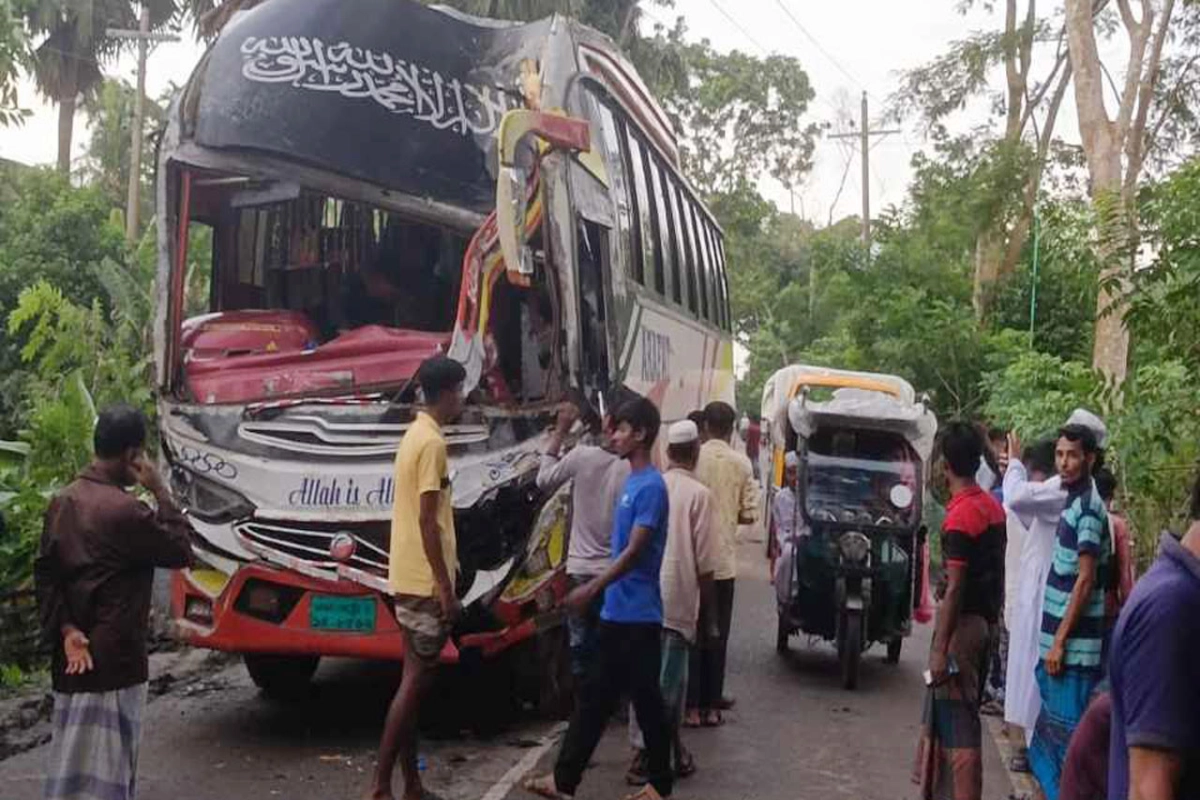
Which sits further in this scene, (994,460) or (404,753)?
(994,460)

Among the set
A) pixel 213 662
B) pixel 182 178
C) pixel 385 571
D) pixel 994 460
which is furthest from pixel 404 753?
pixel 994 460

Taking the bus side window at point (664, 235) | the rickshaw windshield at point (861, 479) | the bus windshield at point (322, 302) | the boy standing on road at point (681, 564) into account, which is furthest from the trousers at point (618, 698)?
the bus side window at point (664, 235)

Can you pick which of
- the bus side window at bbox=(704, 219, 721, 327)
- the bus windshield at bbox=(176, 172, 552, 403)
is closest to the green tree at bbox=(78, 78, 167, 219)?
the bus side window at bbox=(704, 219, 721, 327)

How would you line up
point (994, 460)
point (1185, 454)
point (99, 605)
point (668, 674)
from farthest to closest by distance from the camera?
point (1185, 454) → point (994, 460) → point (668, 674) → point (99, 605)

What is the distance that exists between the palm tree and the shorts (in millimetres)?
24727

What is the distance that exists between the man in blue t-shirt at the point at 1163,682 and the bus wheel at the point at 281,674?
616cm

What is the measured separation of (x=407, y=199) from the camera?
7.25 m

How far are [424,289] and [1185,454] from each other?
19.4ft

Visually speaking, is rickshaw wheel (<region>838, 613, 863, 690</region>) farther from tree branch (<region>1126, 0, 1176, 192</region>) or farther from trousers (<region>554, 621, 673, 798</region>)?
tree branch (<region>1126, 0, 1176, 192</region>)

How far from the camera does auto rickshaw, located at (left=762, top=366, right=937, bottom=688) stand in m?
9.44

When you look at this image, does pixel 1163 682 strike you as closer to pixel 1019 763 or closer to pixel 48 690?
pixel 1019 763

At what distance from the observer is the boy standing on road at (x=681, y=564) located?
676 cm

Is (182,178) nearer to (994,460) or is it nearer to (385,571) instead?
(385,571)

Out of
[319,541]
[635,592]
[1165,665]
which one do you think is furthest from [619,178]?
[1165,665]
